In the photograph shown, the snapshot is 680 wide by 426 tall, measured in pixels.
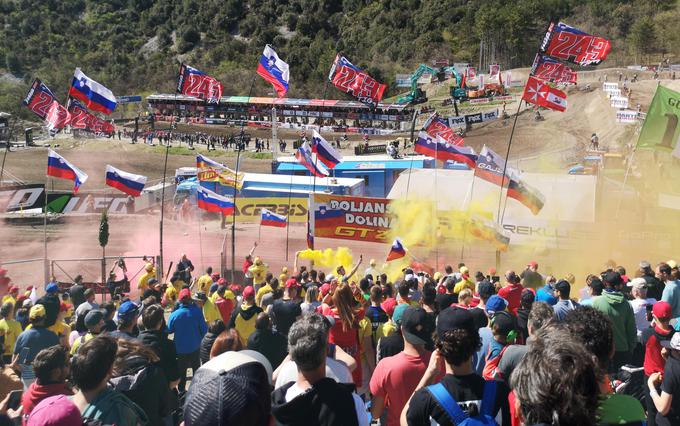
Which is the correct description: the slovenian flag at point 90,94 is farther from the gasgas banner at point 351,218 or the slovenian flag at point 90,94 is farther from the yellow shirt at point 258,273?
the yellow shirt at point 258,273

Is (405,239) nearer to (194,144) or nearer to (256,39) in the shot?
(194,144)

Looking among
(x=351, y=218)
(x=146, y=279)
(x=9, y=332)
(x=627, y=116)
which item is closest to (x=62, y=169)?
(x=146, y=279)

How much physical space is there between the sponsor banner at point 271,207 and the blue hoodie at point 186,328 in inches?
821

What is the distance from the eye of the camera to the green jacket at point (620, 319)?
7266mm

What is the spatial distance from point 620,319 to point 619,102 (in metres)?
50.0

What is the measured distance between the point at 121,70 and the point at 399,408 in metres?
126

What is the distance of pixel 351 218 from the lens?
21.8 m

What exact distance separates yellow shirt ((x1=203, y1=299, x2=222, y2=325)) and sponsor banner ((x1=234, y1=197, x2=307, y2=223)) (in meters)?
19.2

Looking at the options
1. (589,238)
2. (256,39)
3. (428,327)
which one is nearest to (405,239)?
(589,238)

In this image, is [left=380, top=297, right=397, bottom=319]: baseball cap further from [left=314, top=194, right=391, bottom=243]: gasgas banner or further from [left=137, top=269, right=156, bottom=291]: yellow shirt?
[left=314, top=194, right=391, bottom=243]: gasgas banner

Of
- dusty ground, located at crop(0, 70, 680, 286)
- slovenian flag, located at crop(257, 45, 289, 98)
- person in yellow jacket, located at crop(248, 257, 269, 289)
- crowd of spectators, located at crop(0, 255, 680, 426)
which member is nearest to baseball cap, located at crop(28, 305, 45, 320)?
crowd of spectators, located at crop(0, 255, 680, 426)

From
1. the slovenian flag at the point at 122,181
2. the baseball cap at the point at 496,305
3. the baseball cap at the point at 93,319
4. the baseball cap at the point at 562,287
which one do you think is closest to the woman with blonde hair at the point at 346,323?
the baseball cap at the point at 496,305

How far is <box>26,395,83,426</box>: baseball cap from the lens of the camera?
3535 mm

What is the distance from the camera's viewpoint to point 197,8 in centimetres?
14038
